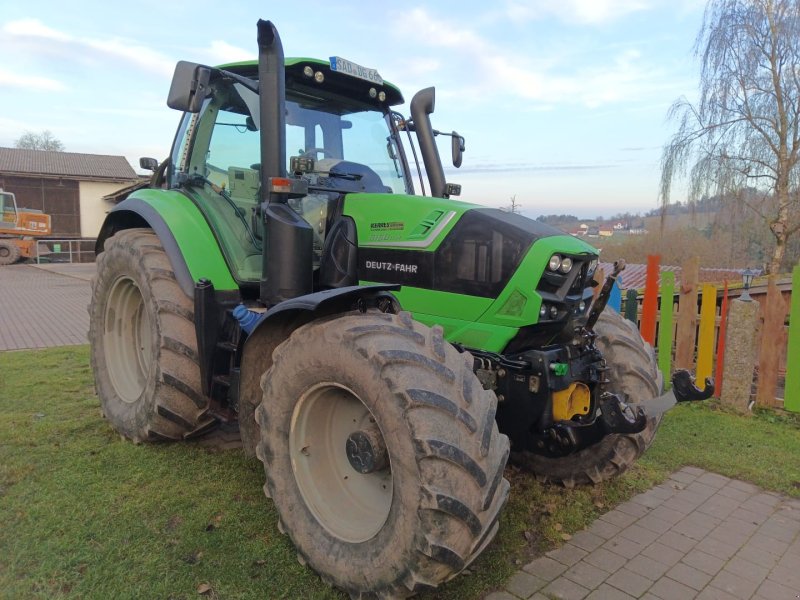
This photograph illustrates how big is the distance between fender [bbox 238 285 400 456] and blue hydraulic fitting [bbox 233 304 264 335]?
0.31 m

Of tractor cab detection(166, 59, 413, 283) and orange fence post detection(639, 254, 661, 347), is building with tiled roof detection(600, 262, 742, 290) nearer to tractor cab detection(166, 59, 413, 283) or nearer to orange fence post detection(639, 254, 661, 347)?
orange fence post detection(639, 254, 661, 347)

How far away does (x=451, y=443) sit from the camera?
2.30 meters

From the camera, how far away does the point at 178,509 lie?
3498 millimetres

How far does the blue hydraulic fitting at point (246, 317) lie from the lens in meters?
3.62

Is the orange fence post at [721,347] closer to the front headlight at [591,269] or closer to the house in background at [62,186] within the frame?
the front headlight at [591,269]

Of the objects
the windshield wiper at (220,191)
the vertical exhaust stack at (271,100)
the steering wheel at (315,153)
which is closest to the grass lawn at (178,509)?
the windshield wiper at (220,191)

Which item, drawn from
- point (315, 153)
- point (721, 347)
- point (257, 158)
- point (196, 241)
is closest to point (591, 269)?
point (315, 153)

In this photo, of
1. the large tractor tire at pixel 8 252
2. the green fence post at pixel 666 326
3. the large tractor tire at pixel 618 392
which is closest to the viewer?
the large tractor tire at pixel 618 392

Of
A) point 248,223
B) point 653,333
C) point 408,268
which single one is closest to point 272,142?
point 248,223

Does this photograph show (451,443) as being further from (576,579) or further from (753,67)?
(753,67)

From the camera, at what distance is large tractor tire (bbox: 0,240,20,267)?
25.7 metres

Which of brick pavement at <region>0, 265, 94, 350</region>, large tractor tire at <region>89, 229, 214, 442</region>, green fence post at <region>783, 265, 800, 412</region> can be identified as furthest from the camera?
brick pavement at <region>0, 265, 94, 350</region>

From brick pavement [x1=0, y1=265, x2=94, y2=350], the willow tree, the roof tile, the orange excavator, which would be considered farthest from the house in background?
the willow tree

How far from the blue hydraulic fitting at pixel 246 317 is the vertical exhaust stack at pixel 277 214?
161 mm
